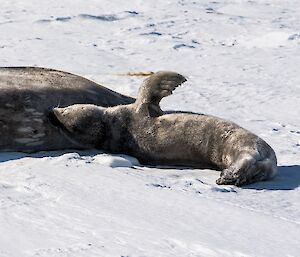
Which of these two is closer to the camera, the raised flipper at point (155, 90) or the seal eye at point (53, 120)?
the raised flipper at point (155, 90)

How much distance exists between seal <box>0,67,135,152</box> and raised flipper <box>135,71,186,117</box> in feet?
1.21

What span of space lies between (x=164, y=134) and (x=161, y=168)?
0.17 m

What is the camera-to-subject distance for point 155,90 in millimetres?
4012

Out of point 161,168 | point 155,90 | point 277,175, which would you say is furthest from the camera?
point 155,90

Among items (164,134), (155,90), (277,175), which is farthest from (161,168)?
(277,175)

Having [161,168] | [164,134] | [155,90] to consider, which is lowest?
[161,168]

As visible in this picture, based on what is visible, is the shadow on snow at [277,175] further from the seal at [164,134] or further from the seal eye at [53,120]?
→ the seal eye at [53,120]

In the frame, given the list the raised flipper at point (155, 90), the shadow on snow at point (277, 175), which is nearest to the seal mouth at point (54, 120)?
the shadow on snow at point (277, 175)

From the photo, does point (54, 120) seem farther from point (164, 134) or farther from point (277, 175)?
point (277, 175)

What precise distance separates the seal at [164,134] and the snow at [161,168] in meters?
0.08

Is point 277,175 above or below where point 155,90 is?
below

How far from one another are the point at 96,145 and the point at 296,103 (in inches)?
64.7

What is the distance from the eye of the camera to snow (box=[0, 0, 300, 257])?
8.93 feet

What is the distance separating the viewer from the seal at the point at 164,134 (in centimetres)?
370
